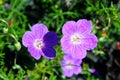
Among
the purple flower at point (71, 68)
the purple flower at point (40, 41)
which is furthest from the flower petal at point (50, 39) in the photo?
the purple flower at point (71, 68)

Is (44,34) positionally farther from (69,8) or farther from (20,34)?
(69,8)

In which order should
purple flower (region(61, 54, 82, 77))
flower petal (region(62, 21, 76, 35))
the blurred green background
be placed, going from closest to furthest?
flower petal (region(62, 21, 76, 35)) < the blurred green background < purple flower (region(61, 54, 82, 77))

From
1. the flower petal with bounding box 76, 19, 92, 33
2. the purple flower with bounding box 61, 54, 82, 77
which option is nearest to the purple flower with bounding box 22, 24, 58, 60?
the flower petal with bounding box 76, 19, 92, 33

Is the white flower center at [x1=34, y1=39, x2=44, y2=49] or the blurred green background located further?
the blurred green background

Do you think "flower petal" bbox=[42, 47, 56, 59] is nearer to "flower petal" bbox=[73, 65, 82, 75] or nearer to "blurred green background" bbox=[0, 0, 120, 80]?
"blurred green background" bbox=[0, 0, 120, 80]

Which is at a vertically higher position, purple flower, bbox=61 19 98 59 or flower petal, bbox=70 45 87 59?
purple flower, bbox=61 19 98 59

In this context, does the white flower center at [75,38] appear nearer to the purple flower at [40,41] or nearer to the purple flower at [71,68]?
the purple flower at [40,41]
